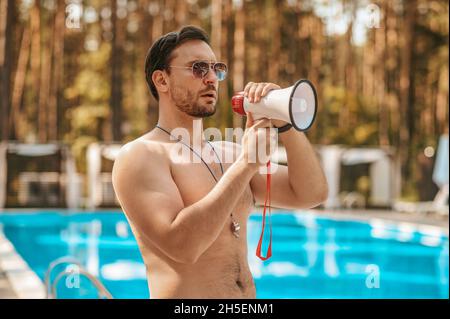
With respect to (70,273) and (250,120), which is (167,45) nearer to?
(250,120)

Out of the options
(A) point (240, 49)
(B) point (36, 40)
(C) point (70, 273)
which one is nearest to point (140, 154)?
(C) point (70, 273)

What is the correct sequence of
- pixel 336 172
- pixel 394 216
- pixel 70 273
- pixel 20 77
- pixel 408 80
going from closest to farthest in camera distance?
pixel 70 273
pixel 394 216
pixel 336 172
pixel 408 80
pixel 20 77

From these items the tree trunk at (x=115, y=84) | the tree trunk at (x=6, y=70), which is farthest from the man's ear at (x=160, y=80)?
the tree trunk at (x=115, y=84)

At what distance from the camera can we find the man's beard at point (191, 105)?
2.17 m

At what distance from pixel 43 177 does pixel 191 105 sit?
1816 centimetres

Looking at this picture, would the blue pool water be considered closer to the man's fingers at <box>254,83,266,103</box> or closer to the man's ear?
the man's ear

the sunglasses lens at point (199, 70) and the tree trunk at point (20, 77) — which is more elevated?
the tree trunk at point (20, 77)

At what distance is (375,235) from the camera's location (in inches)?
617

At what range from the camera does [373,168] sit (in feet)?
66.6

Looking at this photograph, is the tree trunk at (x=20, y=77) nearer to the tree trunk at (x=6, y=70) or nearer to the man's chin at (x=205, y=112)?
the tree trunk at (x=6, y=70)

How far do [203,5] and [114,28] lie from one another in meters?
16.9

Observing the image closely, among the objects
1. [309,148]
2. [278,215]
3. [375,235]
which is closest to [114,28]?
[278,215]

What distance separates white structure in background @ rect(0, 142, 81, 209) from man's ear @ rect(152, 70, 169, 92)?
1756 cm
